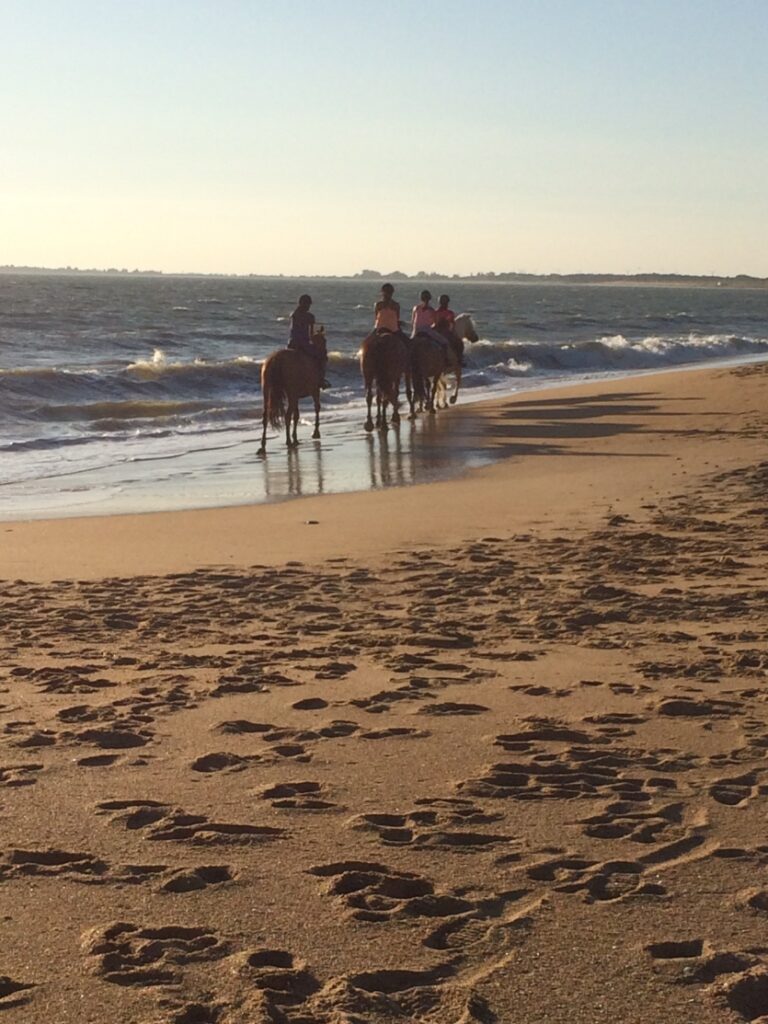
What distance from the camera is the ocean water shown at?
15.2 metres

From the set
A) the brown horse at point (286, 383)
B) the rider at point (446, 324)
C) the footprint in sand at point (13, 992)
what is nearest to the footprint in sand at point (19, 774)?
the footprint in sand at point (13, 992)

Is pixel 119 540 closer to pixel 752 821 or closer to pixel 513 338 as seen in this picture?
pixel 752 821

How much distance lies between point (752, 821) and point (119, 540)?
23.9 feet

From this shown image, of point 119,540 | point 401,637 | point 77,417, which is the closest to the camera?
point 401,637

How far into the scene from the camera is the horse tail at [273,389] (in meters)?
18.1

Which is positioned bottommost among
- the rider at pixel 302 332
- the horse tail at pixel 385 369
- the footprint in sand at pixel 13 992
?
the footprint in sand at pixel 13 992

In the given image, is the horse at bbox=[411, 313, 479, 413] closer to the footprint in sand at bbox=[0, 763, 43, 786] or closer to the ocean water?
the ocean water

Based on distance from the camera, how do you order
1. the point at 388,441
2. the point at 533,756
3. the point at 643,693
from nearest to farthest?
the point at 533,756 → the point at 643,693 → the point at 388,441

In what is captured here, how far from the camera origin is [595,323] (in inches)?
2589

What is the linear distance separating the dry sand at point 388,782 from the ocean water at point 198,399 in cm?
474

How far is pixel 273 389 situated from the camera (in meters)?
18.2

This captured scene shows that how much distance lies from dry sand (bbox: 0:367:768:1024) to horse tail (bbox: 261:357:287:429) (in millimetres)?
7868

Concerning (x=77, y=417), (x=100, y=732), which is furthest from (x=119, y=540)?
(x=77, y=417)

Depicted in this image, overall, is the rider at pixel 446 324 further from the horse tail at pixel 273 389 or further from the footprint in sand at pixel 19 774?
the footprint in sand at pixel 19 774
